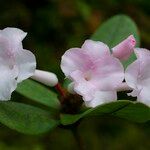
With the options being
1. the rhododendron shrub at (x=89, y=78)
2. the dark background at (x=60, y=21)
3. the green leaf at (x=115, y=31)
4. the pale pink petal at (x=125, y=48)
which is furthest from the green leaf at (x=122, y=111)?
the dark background at (x=60, y=21)

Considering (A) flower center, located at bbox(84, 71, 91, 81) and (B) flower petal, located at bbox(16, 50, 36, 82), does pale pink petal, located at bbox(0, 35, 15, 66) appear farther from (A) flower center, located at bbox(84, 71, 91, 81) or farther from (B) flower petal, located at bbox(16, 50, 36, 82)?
(A) flower center, located at bbox(84, 71, 91, 81)

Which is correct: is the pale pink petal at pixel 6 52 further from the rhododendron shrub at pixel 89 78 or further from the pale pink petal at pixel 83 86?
the pale pink petal at pixel 83 86

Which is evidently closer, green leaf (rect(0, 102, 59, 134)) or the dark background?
green leaf (rect(0, 102, 59, 134))

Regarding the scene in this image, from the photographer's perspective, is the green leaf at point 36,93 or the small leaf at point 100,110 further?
the green leaf at point 36,93

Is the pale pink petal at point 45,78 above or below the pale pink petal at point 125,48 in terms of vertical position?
below

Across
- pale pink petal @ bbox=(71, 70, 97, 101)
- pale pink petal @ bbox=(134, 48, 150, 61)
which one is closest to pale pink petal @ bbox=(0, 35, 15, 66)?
pale pink petal @ bbox=(71, 70, 97, 101)

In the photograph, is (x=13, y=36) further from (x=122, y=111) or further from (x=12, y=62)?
(x=122, y=111)

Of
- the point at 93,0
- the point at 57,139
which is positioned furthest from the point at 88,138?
the point at 93,0

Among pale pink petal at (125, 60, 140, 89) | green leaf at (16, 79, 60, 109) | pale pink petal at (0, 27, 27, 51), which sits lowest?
green leaf at (16, 79, 60, 109)
